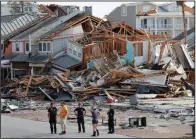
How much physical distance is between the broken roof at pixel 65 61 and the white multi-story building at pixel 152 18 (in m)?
19.7

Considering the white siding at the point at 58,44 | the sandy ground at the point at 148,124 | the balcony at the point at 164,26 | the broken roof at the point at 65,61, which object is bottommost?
the sandy ground at the point at 148,124

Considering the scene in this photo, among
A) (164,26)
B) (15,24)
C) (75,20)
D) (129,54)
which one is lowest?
(129,54)

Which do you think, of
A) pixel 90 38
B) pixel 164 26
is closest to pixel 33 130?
pixel 90 38

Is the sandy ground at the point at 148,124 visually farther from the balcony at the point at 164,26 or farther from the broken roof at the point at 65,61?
the balcony at the point at 164,26

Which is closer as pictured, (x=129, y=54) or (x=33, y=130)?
(x=33, y=130)

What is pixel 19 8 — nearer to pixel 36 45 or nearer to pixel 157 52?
pixel 36 45

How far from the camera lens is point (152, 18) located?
56625 millimetres

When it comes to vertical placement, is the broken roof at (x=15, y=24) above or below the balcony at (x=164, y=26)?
below

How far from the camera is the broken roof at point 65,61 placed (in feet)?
112

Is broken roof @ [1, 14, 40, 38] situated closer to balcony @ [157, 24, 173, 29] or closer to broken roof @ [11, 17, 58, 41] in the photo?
broken roof @ [11, 17, 58, 41]

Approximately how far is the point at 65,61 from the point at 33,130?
17.5 m

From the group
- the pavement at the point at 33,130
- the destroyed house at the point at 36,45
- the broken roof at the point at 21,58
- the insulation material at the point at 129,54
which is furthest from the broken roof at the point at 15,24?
the pavement at the point at 33,130

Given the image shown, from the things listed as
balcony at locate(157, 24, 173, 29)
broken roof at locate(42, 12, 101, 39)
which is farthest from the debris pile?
balcony at locate(157, 24, 173, 29)

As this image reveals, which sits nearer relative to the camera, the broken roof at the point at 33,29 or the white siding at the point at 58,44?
the white siding at the point at 58,44
